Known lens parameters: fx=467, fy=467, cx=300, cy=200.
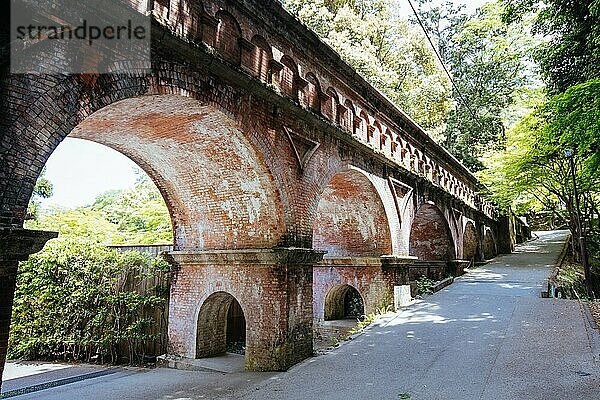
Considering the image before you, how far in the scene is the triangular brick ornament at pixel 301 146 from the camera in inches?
368

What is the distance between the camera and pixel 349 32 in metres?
22.1

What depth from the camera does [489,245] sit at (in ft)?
98.0

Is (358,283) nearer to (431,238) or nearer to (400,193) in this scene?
(400,193)

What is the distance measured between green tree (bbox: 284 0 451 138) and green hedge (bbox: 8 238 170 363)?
14.0 m

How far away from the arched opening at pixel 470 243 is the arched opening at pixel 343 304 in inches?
425

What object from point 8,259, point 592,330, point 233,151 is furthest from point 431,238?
point 8,259

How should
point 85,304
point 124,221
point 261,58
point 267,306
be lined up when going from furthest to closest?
point 124,221 → point 85,304 → point 267,306 → point 261,58

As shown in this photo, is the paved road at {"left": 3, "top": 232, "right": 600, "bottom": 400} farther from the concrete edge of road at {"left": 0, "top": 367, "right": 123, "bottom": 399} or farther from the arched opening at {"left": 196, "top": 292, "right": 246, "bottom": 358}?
the arched opening at {"left": 196, "top": 292, "right": 246, "bottom": 358}

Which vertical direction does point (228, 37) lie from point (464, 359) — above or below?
above

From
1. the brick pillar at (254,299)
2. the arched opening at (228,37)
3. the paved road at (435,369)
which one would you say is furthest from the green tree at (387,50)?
the brick pillar at (254,299)

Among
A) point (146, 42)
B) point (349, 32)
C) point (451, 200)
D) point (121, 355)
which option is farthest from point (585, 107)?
point (349, 32)

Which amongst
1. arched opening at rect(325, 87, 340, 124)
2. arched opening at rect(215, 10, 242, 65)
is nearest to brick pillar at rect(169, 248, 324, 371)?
arched opening at rect(325, 87, 340, 124)

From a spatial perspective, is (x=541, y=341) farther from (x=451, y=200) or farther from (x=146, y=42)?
(x=451, y=200)

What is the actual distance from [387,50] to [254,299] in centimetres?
1928
